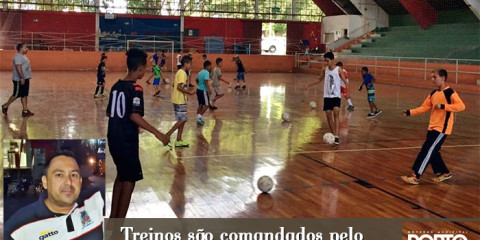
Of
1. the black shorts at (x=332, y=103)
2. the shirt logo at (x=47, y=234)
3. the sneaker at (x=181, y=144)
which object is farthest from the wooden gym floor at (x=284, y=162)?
the shirt logo at (x=47, y=234)

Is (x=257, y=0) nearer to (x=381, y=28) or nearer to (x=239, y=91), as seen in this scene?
(x=381, y=28)

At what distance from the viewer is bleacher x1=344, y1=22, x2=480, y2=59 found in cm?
2985

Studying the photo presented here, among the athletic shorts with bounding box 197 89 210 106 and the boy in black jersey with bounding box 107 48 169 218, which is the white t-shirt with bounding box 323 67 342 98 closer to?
the athletic shorts with bounding box 197 89 210 106

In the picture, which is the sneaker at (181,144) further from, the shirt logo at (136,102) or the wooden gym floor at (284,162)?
the shirt logo at (136,102)

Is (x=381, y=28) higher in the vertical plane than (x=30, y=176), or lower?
higher

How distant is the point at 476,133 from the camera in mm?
12219

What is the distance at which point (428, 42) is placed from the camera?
33.2 metres

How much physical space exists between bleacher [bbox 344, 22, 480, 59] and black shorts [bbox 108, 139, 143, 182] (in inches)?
1052

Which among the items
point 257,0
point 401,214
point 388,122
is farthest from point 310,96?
point 257,0

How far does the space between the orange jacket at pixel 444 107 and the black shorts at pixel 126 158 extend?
3988 millimetres

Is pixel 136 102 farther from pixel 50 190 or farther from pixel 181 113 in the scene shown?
pixel 181 113

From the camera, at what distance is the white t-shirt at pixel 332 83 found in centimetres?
1012

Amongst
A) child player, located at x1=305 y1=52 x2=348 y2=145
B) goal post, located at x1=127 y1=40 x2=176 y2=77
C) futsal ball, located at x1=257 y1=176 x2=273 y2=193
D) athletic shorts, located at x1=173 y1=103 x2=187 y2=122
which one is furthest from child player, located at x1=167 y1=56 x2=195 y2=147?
goal post, located at x1=127 y1=40 x2=176 y2=77

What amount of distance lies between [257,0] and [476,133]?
35.2 meters
